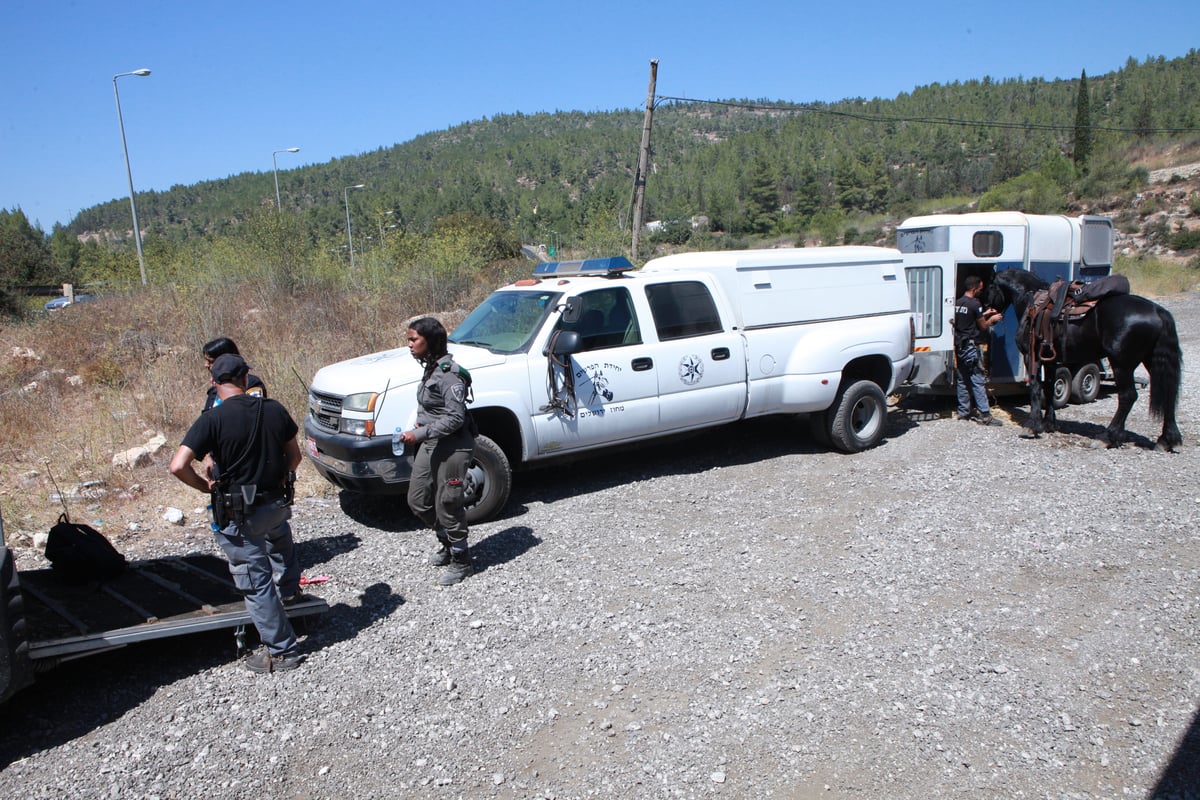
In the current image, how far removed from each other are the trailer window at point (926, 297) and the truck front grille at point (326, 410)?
285 inches

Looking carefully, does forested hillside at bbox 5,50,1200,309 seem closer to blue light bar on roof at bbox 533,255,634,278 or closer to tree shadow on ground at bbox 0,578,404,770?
blue light bar on roof at bbox 533,255,634,278

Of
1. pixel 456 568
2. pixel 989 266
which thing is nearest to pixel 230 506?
pixel 456 568

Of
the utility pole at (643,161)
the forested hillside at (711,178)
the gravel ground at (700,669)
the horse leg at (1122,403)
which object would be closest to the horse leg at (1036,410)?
the horse leg at (1122,403)

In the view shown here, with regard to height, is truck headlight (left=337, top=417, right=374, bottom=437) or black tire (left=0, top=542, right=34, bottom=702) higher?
truck headlight (left=337, top=417, right=374, bottom=437)

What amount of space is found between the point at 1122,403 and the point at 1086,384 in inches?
118

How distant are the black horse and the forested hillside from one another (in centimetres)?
1444

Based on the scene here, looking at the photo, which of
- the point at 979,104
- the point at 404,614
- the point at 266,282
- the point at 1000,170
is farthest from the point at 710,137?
the point at 404,614

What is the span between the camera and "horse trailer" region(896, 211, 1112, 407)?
32.7 feet

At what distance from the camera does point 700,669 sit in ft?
14.2

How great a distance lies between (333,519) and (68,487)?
301 cm

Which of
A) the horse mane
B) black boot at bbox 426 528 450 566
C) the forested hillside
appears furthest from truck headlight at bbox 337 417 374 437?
the forested hillside

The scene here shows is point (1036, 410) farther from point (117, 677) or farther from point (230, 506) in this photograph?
point (117, 677)

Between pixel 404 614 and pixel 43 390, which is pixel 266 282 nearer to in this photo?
pixel 43 390

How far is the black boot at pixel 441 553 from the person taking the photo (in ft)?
18.3
